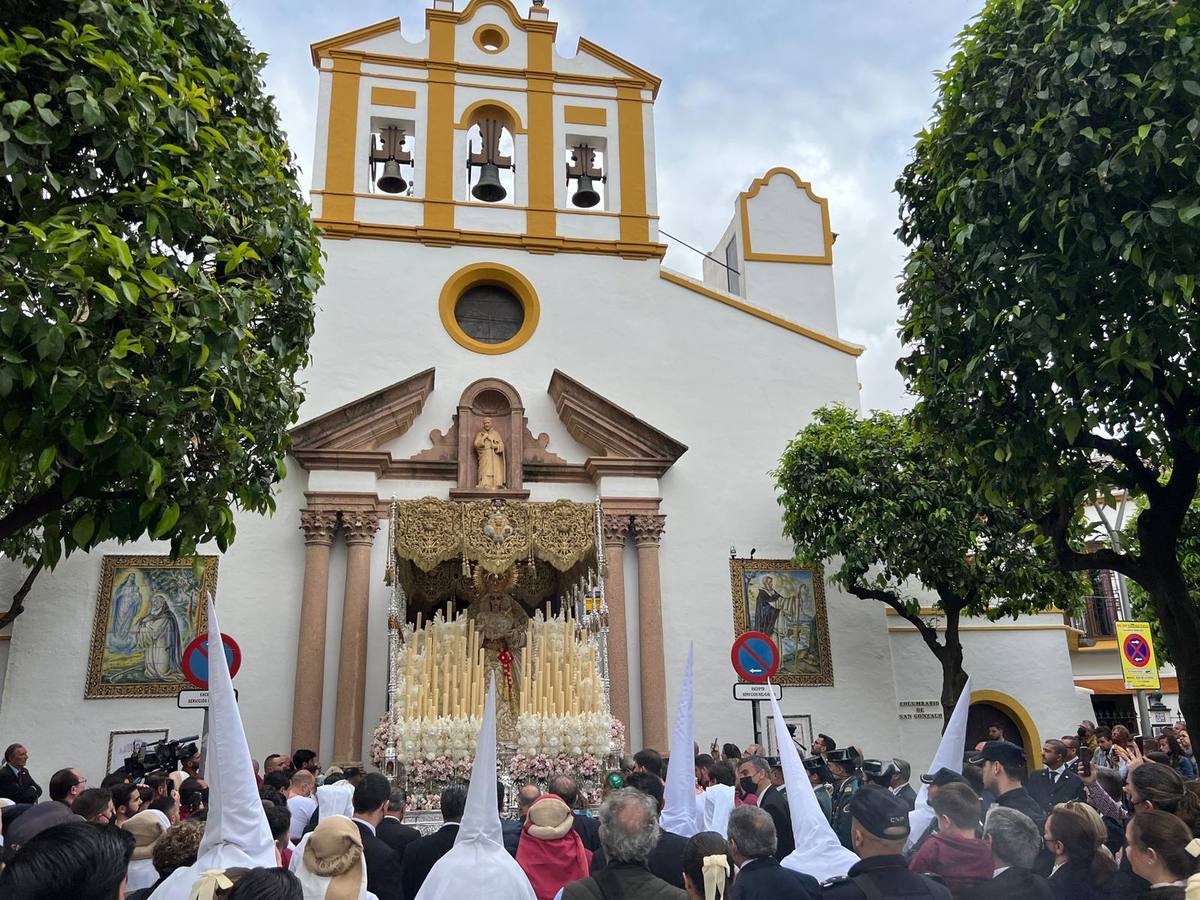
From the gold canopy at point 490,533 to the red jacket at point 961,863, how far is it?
9.10 metres

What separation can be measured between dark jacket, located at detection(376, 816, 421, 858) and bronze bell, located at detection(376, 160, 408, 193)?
1392 cm

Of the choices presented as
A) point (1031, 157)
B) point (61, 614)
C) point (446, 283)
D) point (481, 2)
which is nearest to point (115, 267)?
point (1031, 157)

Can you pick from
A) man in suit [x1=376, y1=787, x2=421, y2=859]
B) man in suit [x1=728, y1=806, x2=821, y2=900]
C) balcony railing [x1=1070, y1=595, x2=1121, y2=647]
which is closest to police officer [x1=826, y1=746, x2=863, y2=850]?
man in suit [x1=728, y1=806, x2=821, y2=900]

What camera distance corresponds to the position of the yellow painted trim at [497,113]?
717 inches

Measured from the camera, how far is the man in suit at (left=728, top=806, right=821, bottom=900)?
13.3 ft

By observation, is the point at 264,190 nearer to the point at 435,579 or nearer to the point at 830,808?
the point at 830,808

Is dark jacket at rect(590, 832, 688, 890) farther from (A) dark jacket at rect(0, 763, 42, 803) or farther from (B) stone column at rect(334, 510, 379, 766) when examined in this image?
(B) stone column at rect(334, 510, 379, 766)

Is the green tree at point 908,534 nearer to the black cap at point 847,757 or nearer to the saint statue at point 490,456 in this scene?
the saint statue at point 490,456

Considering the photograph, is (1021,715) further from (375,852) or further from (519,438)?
(375,852)

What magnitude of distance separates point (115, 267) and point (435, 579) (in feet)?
31.9

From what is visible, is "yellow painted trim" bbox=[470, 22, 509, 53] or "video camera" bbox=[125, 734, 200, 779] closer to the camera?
"video camera" bbox=[125, 734, 200, 779]

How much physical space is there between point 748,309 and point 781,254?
3802 mm

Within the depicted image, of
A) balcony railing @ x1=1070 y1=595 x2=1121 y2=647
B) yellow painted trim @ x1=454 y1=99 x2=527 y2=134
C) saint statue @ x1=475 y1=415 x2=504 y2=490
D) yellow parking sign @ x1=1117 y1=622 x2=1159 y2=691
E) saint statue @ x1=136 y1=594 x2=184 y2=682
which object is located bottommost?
yellow parking sign @ x1=1117 y1=622 x2=1159 y2=691

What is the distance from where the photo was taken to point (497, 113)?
18.5 metres
